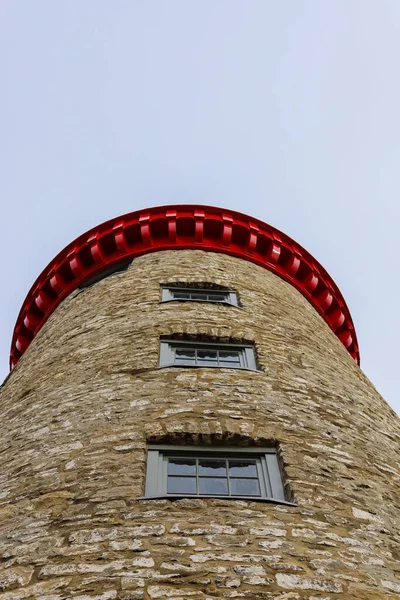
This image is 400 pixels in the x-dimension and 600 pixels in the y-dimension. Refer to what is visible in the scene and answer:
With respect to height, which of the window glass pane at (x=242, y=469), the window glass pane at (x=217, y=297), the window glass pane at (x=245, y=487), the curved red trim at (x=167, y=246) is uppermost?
the curved red trim at (x=167, y=246)

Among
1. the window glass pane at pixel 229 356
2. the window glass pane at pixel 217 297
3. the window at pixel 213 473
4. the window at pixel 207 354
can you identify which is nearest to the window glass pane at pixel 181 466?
the window at pixel 213 473

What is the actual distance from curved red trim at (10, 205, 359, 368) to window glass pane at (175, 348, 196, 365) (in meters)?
4.45

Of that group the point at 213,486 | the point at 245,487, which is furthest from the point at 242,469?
the point at 213,486

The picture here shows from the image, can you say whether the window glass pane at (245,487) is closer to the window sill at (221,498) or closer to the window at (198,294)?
the window sill at (221,498)

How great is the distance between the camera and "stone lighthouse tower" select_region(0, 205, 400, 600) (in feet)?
12.3

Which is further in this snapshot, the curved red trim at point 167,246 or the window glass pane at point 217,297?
the curved red trim at point 167,246

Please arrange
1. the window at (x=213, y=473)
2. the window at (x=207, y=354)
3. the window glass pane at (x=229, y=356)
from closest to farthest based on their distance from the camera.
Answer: the window at (x=213, y=473) < the window at (x=207, y=354) < the window glass pane at (x=229, y=356)

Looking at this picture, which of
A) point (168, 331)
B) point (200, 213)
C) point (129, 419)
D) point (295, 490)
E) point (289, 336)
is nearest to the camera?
→ point (295, 490)

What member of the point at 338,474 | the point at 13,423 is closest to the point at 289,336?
the point at 338,474

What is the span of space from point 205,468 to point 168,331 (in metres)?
2.42

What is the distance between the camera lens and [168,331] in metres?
7.18

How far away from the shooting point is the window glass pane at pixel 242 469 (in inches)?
196

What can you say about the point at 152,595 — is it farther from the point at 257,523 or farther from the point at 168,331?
the point at 168,331

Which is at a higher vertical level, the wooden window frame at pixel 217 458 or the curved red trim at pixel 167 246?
the curved red trim at pixel 167 246
